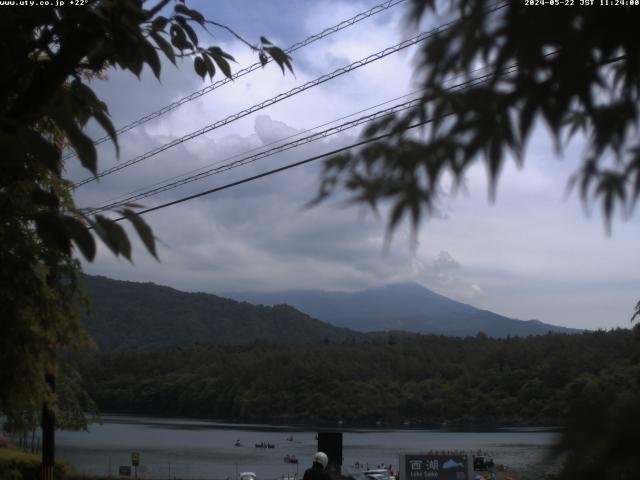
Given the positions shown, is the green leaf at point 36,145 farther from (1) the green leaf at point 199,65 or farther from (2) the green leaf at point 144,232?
(1) the green leaf at point 199,65

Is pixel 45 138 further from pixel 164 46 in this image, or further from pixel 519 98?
pixel 519 98

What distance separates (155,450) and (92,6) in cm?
5627

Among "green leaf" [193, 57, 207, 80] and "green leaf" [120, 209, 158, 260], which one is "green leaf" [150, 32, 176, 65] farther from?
"green leaf" [120, 209, 158, 260]

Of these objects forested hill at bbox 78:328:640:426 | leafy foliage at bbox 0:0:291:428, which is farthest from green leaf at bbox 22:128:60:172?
forested hill at bbox 78:328:640:426

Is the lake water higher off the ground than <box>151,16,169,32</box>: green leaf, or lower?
lower

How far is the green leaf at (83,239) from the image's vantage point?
2.40 m

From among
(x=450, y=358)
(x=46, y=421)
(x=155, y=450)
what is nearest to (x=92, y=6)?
(x=46, y=421)

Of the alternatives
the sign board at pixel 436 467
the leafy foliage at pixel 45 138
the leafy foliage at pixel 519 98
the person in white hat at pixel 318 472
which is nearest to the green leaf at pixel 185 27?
the leafy foliage at pixel 45 138

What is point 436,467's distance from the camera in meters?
18.3

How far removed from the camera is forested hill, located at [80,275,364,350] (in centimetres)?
8081

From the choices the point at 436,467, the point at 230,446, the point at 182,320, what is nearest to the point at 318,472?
the point at 436,467

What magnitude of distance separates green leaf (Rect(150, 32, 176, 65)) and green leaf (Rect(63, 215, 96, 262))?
1515mm

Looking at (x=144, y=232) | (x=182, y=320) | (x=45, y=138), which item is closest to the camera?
(x=144, y=232)

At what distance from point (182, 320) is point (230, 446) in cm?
4732
